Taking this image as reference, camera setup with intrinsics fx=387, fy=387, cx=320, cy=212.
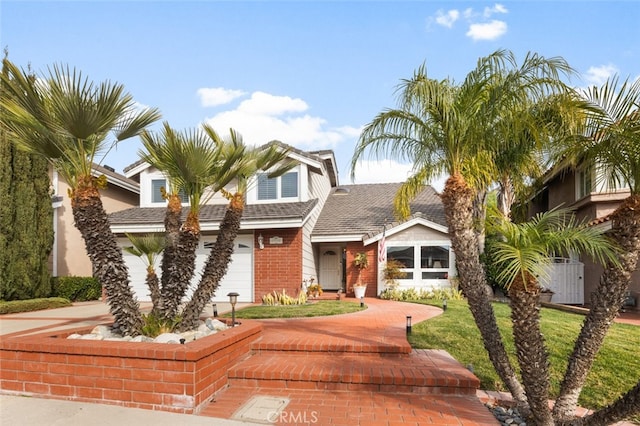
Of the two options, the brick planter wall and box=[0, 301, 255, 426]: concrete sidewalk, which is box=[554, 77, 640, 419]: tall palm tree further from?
the brick planter wall

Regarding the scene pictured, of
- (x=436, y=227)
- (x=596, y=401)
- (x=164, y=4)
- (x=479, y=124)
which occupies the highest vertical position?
(x=164, y=4)

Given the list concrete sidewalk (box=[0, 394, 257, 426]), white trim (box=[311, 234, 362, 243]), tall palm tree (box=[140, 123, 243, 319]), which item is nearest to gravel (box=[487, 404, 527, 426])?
concrete sidewalk (box=[0, 394, 257, 426])

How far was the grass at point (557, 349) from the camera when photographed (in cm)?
542

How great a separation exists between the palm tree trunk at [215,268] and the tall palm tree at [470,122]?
2.67 meters

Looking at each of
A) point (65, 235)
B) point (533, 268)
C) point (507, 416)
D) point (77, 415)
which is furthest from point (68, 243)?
point (533, 268)

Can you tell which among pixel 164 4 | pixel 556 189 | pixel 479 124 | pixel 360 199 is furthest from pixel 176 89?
pixel 556 189

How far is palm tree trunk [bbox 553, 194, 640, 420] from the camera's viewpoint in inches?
156

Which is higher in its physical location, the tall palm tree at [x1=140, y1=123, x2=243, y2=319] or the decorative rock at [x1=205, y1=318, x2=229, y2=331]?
the tall palm tree at [x1=140, y1=123, x2=243, y2=319]

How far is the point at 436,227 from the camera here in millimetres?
15836

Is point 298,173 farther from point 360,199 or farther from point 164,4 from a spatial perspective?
point 164,4

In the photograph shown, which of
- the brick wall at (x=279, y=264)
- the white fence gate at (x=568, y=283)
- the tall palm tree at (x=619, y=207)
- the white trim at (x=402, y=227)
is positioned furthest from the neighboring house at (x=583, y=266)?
the tall palm tree at (x=619, y=207)

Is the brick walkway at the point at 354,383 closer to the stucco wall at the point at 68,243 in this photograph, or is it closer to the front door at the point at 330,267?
the front door at the point at 330,267

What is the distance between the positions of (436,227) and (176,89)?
36.7 feet

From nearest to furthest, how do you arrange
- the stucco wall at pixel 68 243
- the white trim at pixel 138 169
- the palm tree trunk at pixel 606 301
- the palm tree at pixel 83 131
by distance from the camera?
the palm tree trunk at pixel 606 301 → the palm tree at pixel 83 131 → the stucco wall at pixel 68 243 → the white trim at pixel 138 169
